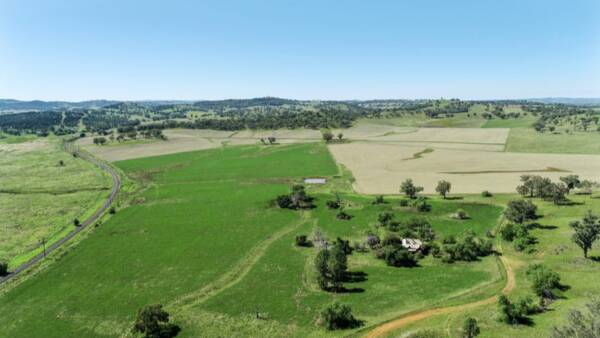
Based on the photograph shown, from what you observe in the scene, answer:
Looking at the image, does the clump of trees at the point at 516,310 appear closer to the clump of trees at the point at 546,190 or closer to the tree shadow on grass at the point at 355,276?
the tree shadow on grass at the point at 355,276

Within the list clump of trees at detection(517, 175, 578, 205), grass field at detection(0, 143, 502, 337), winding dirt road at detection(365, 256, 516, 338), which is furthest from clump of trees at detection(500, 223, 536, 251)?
clump of trees at detection(517, 175, 578, 205)

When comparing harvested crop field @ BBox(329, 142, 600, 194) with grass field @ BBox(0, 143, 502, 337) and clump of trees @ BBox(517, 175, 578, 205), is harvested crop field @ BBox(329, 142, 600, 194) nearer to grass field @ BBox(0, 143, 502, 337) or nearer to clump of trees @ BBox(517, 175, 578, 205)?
clump of trees @ BBox(517, 175, 578, 205)

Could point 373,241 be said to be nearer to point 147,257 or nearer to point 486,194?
point 147,257

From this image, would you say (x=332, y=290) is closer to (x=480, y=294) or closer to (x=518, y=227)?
(x=480, y=294)

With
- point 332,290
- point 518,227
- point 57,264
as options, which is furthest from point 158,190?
point 518,227

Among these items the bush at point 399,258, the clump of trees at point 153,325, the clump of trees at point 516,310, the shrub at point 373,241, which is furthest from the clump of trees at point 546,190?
the clump of trees at point 153,325
